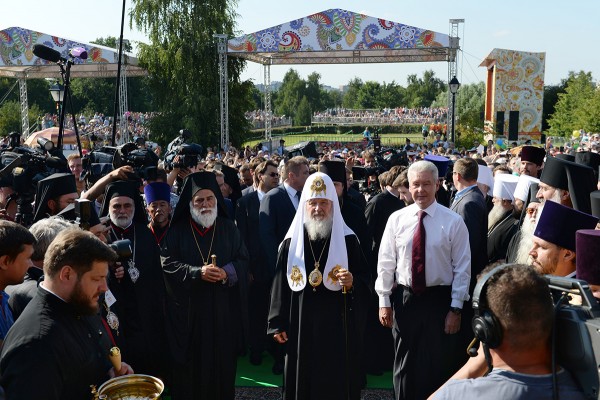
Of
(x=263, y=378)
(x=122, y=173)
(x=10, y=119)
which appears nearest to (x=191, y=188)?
(x=122, y=173)

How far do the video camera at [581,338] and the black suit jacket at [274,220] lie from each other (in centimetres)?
457

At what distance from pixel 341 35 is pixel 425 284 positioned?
19.2 metres

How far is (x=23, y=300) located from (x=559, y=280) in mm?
2778

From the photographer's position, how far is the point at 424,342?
15.9 ft

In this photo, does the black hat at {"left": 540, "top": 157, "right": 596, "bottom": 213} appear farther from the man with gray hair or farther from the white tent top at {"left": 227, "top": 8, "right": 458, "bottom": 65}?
the white tent top at {"left": 227, "top": 8, "right": 458, "bottom": 65}

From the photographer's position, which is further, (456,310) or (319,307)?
(319,307)

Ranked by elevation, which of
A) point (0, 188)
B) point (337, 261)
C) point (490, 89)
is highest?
point (490, 89)

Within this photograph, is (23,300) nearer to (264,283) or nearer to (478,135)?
(264,283)

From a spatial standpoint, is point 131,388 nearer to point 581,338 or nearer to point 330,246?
point 581,338

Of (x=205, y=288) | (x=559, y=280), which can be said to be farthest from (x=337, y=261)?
(x=559, y=280)

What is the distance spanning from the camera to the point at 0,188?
20.7 feet

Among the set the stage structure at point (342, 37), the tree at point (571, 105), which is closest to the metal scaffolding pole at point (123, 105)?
the stage structure at point (342, 37)

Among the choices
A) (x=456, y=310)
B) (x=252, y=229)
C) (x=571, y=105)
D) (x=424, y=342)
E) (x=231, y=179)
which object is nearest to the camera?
(x=456, y=310)

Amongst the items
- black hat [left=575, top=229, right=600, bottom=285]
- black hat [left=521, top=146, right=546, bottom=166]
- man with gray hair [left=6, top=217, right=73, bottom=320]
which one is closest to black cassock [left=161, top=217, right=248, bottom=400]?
man with gray hair [left=6, top=217, right=73, bottom=320]
